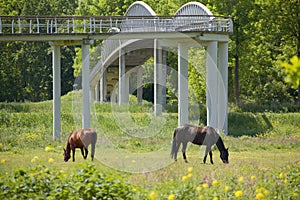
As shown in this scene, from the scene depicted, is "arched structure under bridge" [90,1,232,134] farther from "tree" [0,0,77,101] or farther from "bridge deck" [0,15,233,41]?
"tree" [0,0,77,101]

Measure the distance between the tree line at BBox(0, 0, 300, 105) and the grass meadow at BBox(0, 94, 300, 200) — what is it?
5.93 meters

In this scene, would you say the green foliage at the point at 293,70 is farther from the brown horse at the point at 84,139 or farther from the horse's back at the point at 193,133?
the horse's back at the point at 193,133

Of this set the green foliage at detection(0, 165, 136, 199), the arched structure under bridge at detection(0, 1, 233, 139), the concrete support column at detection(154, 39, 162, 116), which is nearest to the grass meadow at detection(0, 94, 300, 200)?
the green foliage at detection(0, 165, 136, 199)

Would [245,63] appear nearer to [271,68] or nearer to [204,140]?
[271,68]

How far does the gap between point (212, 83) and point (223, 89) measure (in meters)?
0.81

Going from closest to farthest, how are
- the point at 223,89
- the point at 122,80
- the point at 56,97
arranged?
the point at 56,97, the point at 223,89, the point at 122,80

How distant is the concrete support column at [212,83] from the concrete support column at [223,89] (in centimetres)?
39

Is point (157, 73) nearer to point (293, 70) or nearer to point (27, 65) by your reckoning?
point (27, 65)

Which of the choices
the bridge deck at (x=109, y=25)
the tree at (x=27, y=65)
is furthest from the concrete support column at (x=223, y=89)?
the tree at (x=27, y=65)

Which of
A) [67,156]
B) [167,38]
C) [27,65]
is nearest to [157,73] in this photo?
[167,38]

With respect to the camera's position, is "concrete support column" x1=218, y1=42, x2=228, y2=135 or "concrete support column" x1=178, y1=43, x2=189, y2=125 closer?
"concrete support column" x1=218, y1=42, x2=228, y2=135

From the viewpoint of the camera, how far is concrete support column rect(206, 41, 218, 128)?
124 feet

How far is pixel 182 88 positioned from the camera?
1608 inches

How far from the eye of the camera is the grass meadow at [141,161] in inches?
545
